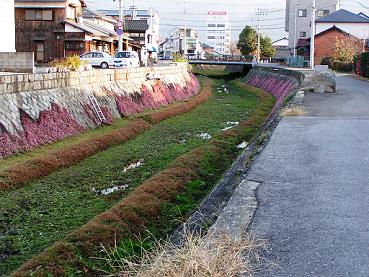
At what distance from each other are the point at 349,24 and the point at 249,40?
3008 cm

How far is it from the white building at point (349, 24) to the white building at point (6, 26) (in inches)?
1927

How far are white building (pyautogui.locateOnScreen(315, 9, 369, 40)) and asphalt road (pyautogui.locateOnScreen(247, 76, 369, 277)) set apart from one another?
198 feet

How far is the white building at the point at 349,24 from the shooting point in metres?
71.1

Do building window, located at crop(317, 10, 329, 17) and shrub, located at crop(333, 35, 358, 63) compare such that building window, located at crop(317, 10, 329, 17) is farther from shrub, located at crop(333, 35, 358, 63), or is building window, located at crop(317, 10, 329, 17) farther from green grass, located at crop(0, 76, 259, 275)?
green grass, located at crop(0, 76, 259, 275)

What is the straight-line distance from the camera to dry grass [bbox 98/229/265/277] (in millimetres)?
5066

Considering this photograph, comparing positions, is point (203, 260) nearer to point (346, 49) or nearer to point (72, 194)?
point (72, 194)

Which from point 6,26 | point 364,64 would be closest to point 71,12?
point 6,26

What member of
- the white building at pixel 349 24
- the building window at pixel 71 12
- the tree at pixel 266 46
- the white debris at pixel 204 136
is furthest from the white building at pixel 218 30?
the white debris at pixel 204 136

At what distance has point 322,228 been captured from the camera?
265 inches

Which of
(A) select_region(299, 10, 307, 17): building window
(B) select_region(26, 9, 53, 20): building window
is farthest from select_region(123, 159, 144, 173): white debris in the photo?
(A) select_region(299, 10, 307, 17): building window

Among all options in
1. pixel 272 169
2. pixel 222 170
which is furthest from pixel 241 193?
pixel 222 170

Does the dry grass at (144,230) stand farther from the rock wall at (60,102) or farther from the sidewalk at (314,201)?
the rock wall at (60,102)

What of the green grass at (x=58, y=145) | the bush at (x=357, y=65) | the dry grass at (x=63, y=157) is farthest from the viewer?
the bush at (x=357, y=65)

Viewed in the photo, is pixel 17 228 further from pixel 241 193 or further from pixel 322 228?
pixel 322 228
